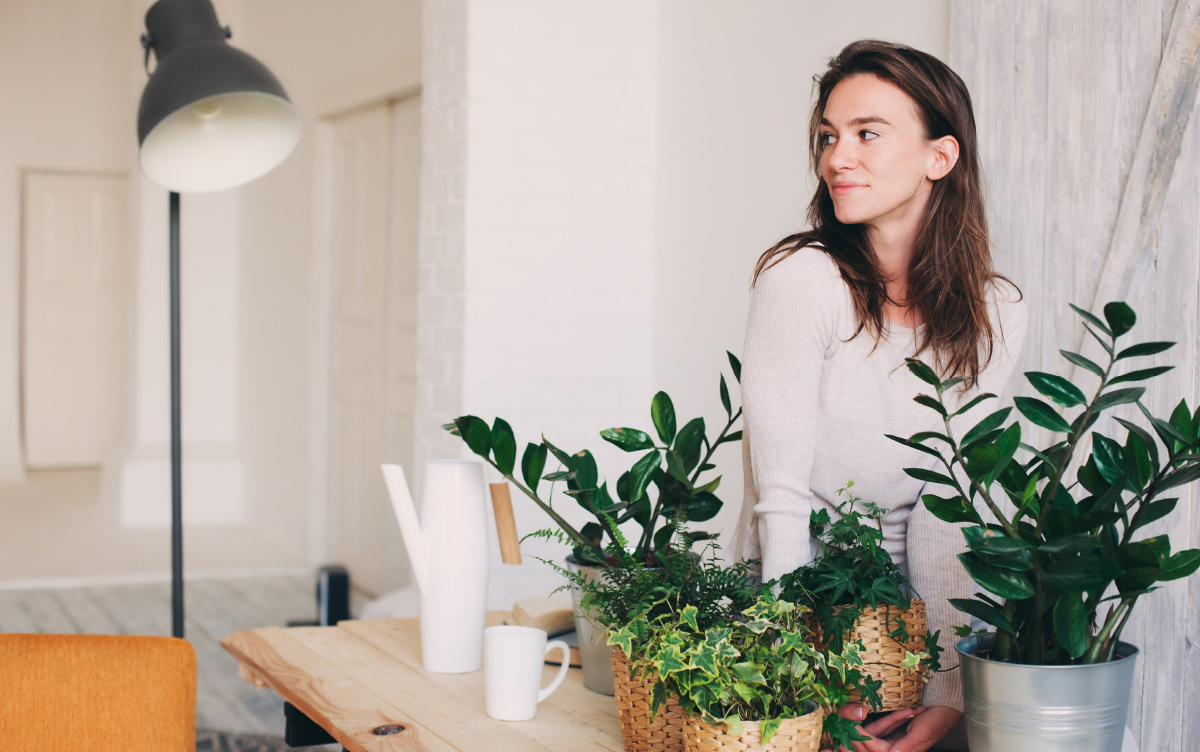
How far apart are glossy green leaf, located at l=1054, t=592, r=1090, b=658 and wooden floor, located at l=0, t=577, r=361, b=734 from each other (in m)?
2.76

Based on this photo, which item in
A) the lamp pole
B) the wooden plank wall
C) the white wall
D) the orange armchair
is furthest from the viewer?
the white wall

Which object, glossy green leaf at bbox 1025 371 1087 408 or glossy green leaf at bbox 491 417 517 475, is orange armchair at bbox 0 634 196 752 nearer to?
glossy green leaf at bbox 491 417 517 475

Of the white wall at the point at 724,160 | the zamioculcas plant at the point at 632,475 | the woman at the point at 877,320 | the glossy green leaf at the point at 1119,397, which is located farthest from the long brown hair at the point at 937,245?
the white wall at the point at 724,160

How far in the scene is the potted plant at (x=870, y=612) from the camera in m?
1.09

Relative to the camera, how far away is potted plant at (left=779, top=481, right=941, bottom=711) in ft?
3.58

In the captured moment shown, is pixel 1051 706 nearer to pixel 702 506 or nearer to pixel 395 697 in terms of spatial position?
pixel 702 506

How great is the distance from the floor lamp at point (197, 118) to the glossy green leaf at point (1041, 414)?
1507 mm

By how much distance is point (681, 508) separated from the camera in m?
1.38

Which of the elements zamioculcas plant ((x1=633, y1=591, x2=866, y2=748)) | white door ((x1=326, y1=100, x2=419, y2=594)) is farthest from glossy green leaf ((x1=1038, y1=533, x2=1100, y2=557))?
white door ((x1=326, y1=100, x2=419, y2=594))

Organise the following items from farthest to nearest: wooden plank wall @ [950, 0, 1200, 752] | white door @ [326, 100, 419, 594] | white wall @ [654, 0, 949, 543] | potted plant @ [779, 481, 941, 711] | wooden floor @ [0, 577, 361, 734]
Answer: white door @ [326, 100, 419, 594] → wooden floor @ [0, 577, 361, 734] → white wall @ [654, 0, 949, 543] → wooden plank wall @ [950, 0, 1200, 752] → potted plant @ [779, 481, 941, 711]

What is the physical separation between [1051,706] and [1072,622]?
85 millimetres

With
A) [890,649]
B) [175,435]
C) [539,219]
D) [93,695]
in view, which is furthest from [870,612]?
[539,219]

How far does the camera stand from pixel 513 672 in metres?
1.26

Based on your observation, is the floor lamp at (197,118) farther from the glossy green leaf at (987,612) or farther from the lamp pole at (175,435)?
the glossy green leaf at (987,612)
